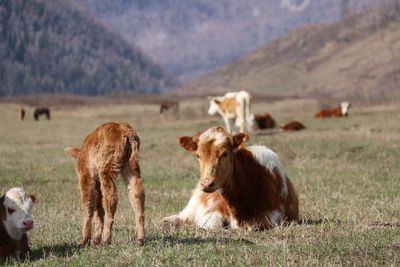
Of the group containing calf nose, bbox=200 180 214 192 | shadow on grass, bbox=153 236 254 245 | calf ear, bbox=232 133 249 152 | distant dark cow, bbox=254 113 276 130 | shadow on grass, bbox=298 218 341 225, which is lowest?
shadow on grass, bbox=298 218 341 225

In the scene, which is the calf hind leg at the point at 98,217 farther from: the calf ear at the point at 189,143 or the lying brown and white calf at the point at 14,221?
the calf ear at the point at 189,143

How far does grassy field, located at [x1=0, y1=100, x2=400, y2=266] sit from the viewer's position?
7375mm

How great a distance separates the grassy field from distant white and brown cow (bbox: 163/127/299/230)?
13.3 inches

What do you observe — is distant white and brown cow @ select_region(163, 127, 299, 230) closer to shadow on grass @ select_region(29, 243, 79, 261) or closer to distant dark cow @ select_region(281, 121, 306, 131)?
shadow on grass @ select_region(29, 243, 79, 261)

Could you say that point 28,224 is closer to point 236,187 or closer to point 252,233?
point 252,233

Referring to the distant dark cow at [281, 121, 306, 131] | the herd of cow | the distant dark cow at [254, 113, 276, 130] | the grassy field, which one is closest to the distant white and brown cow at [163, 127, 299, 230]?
the herd of cow

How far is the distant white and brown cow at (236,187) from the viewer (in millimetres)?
9219

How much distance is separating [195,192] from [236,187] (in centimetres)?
128

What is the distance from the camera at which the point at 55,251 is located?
8.01 metres

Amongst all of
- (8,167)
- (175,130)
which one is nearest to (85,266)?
(8,167)

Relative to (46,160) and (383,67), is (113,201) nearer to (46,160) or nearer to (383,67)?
(46,160)

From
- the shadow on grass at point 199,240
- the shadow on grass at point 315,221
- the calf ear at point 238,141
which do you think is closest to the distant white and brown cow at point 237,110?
the shadow on grass at point 315,221

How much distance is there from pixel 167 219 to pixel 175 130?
944 inches

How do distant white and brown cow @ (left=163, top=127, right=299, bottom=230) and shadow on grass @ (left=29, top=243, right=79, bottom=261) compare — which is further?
distant white and brown cow @ (left=163, top=127, right=299, bottom=230)
